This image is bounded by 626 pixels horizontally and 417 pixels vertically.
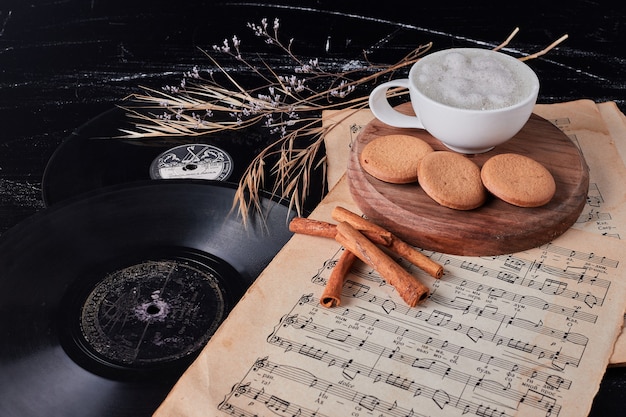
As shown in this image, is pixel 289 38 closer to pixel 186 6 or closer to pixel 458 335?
pixel 186 6

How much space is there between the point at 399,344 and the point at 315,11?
1145 mm

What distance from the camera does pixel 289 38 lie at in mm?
1809

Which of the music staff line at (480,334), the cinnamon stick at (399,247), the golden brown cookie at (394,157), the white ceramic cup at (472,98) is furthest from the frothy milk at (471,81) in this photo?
the music staff line at (480,334)

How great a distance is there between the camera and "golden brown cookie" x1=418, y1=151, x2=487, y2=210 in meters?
1.16

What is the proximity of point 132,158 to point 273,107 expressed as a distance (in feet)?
0.99

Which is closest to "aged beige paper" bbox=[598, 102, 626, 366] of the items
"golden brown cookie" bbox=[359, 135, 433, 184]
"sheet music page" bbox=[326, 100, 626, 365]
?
"sheet music page" bbox=[326, 100, 626, 365]

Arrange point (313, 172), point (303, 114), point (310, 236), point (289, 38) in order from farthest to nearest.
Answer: point (289, 38), point (303, 114), point (313, 172), point (310, 236)

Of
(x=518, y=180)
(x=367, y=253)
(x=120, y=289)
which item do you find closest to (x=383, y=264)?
(x=367, y=253)

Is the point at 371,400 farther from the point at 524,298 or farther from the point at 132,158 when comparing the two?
the point at 132,158

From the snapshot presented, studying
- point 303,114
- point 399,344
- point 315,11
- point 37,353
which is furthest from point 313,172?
point 315,11

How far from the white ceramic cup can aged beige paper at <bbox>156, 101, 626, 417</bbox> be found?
0.20 meters

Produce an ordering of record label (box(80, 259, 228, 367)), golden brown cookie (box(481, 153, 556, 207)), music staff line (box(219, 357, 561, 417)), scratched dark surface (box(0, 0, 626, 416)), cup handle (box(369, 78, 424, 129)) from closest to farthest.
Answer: music staff line (box(219, 357, 561, 417))
record label (box(80, 259, 228, 367))
golden brown cookie (box(481, 153, 556, 207))
cup handle (box(369, 78, 424, 129))
scratched dark surface (box(0, 0, 626, 416))

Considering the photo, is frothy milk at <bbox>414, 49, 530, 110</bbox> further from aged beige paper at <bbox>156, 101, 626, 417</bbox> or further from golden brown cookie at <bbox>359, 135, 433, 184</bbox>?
aged beige paper at <bbox>156, 101, 626, 417</bbox>

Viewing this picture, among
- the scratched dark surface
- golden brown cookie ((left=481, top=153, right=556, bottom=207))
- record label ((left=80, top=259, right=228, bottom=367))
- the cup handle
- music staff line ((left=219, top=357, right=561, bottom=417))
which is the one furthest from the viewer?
the scratched dark surface
